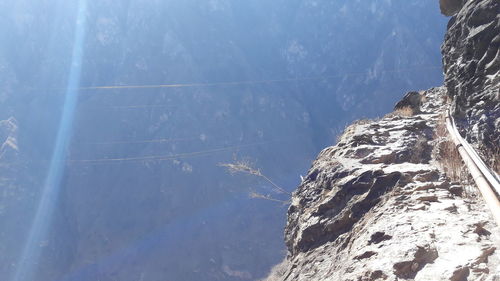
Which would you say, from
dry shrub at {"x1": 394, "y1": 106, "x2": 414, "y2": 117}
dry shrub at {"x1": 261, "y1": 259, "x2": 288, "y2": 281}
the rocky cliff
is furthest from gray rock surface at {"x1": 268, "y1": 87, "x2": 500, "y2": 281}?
dry shrub at {"x1": 394, "y1": 106, "x2": 414, "y2": 117}

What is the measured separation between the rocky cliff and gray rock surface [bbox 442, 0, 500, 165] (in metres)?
0.02

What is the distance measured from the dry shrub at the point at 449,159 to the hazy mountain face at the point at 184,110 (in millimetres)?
34740

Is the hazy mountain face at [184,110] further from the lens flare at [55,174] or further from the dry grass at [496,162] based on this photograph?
the dry grass at [496,162]

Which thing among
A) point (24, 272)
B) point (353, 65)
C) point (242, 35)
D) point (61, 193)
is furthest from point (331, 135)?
point (24, 272)

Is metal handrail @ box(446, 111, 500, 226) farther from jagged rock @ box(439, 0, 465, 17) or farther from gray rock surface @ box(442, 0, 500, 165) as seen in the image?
jagged rock @ box(439, 0, 465, 17)

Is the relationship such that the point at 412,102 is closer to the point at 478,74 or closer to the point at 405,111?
the point at 405,111

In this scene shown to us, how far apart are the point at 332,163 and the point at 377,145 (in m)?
0.97

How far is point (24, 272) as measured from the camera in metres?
44.3

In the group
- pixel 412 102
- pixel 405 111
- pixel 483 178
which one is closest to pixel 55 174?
pixel 412 102

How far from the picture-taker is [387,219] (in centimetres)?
461

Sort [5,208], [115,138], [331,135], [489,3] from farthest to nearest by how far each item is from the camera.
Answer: [331,135]
[115,138]
[5,208]
[489,3]

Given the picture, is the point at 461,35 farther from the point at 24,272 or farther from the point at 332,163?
the point at 24,272

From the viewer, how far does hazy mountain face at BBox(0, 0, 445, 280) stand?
47.5m

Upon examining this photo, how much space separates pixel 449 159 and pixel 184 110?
5595 centimetres
